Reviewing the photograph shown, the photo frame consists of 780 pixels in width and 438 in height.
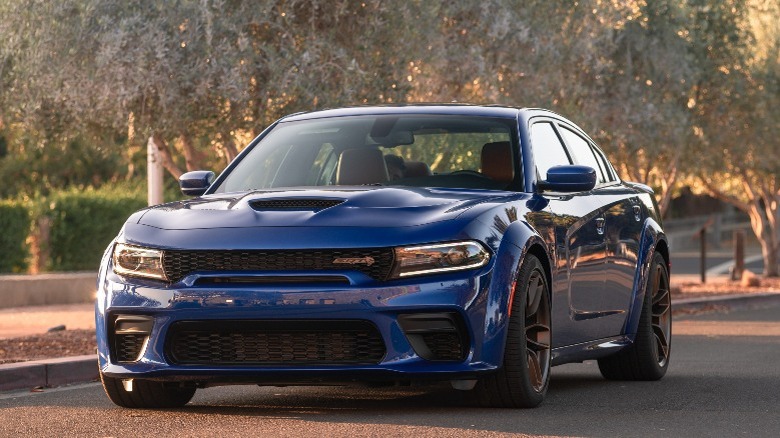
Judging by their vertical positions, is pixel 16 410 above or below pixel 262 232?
below

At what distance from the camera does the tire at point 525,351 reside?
8234 millimetres

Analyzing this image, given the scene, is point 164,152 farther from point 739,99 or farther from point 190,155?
point 739,99

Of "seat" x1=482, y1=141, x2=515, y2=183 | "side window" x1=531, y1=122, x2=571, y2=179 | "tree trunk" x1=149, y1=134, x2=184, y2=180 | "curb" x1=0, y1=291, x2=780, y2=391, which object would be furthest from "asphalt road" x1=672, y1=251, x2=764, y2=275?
"seat" x1=482, y1=141, x2=515, y2=183

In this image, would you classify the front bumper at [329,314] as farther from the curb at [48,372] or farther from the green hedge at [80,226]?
Result: the green hedge at [80,226]

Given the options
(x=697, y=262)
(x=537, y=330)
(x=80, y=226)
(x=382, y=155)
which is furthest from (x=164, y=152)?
(x=697, y=262)

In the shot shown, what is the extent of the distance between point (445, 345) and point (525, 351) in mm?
565

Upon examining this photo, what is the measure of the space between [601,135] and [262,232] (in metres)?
17.1

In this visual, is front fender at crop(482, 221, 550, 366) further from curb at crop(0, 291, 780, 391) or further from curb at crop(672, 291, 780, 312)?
curb at crop(672, 291, 780, 312)

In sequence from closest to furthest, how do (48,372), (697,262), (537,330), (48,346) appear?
(537,330), (48,372), (48,346), (697,262)

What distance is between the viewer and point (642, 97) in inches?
998

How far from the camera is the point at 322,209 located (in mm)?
8055

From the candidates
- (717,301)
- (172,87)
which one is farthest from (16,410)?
Result: (717,301)

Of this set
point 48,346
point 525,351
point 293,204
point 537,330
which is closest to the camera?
point 293,204

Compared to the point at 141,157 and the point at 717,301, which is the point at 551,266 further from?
the point at 141,157
